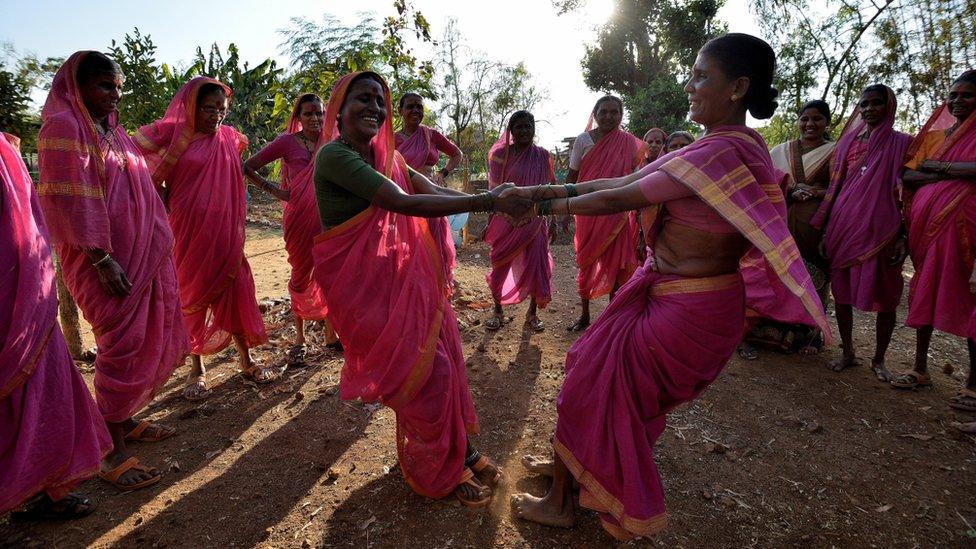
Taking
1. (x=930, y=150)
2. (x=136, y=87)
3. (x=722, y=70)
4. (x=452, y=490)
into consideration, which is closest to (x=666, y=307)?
(x=722, y=70)

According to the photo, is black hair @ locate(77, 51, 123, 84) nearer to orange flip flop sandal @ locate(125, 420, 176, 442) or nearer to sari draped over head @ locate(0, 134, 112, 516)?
sari draped over head @ locate(0, 134, 112, 516)

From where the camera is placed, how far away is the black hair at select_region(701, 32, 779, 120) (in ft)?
6.07

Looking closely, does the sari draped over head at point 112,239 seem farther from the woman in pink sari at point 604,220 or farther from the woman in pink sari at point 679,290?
the woman in pink sari at point 604,220

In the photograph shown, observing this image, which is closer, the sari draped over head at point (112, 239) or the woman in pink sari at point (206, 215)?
the sari draped over head at point (112, 239)

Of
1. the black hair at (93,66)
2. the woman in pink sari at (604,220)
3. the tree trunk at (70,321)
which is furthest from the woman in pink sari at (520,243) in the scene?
the tree trunk at (70,321)

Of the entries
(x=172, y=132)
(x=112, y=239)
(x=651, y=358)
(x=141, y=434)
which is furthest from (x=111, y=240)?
(x=651, y=358)

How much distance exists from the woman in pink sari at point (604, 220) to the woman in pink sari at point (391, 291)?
3.03 meters

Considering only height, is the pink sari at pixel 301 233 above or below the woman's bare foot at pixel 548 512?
above

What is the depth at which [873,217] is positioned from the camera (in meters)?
→ 3.98

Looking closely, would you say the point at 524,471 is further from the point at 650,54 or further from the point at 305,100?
the point at 650,54

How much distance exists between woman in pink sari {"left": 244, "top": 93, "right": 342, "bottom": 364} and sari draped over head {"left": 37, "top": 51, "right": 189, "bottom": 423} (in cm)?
135

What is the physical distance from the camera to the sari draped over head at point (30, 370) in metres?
2.01

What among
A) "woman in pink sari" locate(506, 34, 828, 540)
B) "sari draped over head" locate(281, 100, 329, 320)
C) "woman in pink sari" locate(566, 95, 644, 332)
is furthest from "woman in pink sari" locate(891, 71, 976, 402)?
"sari draped over head" locate(281, 100, 329, 320)

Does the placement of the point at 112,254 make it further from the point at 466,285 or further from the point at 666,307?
the point at 466,285
